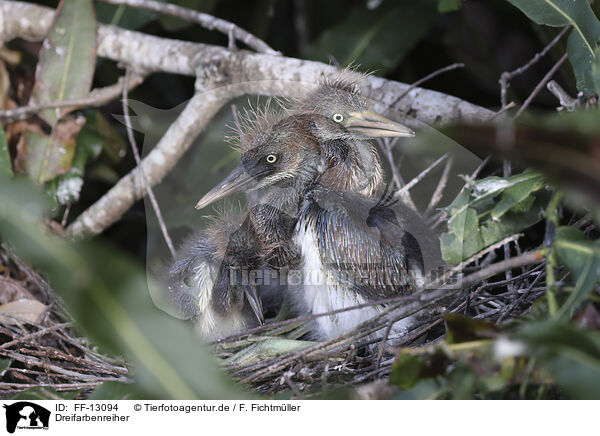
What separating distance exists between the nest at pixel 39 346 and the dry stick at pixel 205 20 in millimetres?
887

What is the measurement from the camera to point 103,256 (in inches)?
27.5

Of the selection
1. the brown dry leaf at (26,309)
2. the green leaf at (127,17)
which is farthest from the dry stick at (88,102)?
the brown dry leaf at (26,309)

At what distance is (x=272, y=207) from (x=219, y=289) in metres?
0.24

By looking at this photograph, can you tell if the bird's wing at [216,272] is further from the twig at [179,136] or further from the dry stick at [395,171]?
the dry stick at [395,171]

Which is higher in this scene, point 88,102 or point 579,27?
point 88,102

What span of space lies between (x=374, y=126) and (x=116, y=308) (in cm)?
71

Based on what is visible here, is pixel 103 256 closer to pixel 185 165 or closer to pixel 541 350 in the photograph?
pixel 541 350

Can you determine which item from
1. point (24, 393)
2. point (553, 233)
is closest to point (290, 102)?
point (553, 233)

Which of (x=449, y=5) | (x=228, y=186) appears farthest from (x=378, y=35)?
(x=228, y=186)

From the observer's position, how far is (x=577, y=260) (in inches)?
32.2

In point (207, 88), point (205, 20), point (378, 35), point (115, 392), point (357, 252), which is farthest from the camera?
point (378, 35)

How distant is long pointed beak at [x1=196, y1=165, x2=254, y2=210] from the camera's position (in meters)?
1.22
